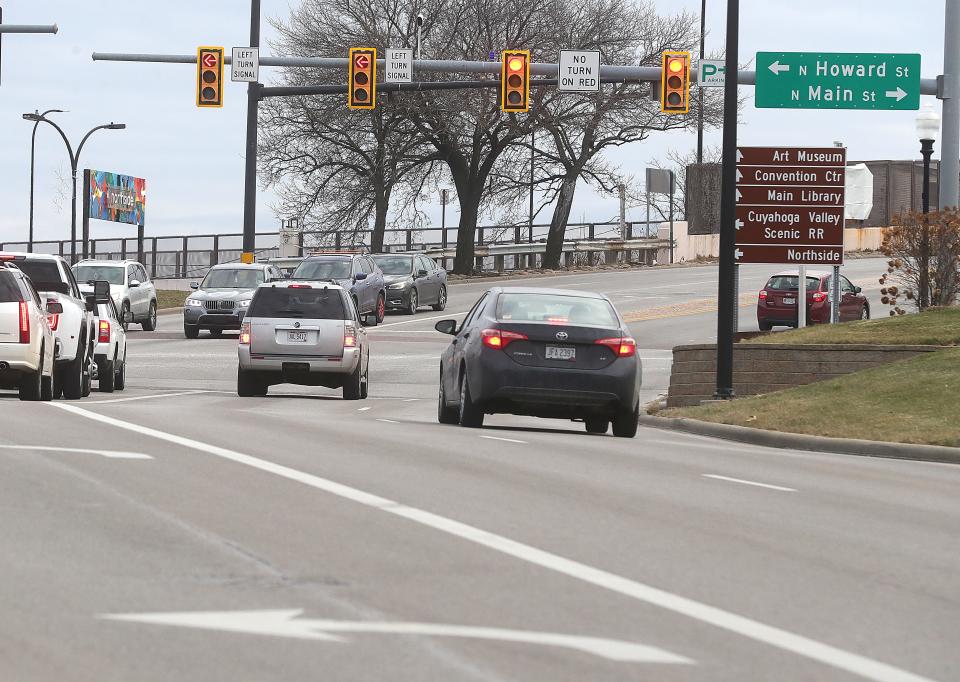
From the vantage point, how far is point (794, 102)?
32.7 m

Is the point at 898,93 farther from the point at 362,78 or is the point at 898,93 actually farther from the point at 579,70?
the point at 362,78

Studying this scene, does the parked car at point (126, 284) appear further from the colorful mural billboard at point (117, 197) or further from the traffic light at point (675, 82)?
the colorful mural billboard at point (117, 197)

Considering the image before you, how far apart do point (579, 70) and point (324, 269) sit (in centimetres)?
855

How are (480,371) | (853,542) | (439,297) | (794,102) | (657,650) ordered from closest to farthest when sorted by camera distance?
1. (657,650)
2. (853,542)
3. (480,371)
4. (794,102)
5. (439,297)

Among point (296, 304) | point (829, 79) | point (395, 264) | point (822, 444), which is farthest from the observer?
point (395, 264)

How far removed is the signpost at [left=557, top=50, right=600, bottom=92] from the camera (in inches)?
1465

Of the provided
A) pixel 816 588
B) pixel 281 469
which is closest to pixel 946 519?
pixel 816 588

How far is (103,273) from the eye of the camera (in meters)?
41.3

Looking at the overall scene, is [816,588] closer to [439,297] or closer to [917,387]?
[917,387]

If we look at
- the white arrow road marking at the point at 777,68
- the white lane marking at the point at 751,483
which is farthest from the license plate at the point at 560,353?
the white arrow road marking at the point at 777,68

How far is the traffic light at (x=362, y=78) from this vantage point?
3726 centimetres

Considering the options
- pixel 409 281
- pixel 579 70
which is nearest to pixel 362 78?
pixel 579 70

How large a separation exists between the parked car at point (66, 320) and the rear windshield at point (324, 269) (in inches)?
701

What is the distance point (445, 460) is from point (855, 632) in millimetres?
6731
